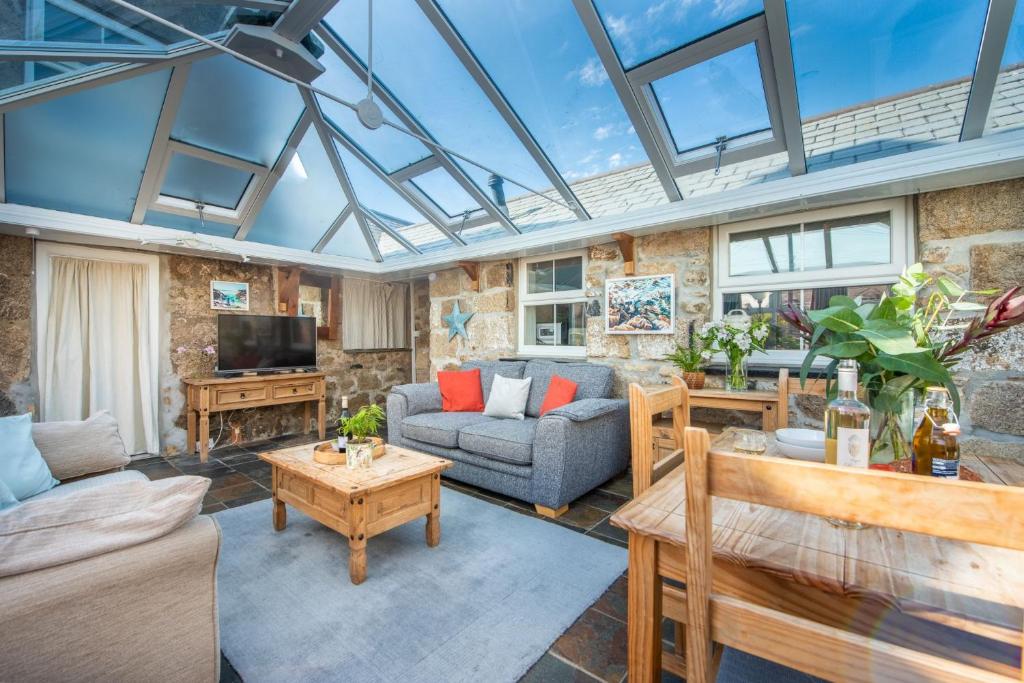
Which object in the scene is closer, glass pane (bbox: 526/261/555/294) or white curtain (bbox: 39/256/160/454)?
white curtain (bbox: 39/256/160/454)

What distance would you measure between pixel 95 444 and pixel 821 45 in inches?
159

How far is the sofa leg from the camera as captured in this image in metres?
2.66

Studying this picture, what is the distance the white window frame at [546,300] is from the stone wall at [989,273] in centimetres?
234

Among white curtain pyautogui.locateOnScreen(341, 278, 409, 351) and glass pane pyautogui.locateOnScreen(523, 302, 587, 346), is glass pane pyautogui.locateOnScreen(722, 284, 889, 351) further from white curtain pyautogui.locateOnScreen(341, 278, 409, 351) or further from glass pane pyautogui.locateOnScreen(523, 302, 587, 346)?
white curtain pyautogui.locateOnScreen(341, 278, 409, 351)

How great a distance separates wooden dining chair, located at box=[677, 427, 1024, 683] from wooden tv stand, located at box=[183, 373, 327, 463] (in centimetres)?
444

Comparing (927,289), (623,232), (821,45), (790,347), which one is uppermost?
(821,45)

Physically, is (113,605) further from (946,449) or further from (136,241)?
(136,241)

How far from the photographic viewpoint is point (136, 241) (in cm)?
367

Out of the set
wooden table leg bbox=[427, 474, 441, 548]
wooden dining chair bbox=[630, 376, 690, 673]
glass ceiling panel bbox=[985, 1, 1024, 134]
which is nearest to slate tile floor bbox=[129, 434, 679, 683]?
wooden dining chair bbox=[630, 376, 690, 673]

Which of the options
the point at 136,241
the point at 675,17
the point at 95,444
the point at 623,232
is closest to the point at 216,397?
the point at 136,241

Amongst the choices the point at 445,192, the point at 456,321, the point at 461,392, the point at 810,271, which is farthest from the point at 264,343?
the point at 810,271

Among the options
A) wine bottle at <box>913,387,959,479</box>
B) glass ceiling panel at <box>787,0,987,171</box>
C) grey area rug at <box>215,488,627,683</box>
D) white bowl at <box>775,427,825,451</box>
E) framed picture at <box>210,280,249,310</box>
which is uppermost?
glass ceiling panel at <box>787,0,987,171</box>

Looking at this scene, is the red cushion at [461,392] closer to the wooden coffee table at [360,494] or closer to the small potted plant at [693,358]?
the wooden coffee table at [360,494]

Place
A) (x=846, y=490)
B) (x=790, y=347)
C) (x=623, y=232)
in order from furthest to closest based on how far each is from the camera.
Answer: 1. (x=623, y=232)
2. (x=790, y=347)
3. (x=846, y=490)
